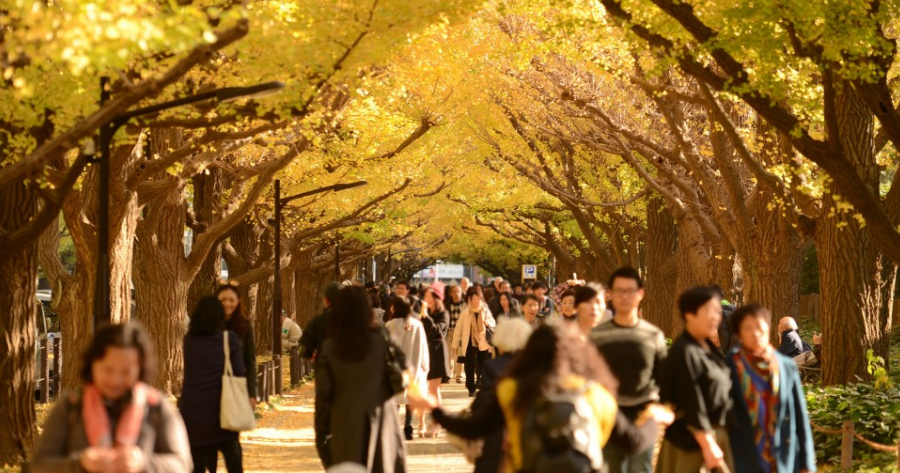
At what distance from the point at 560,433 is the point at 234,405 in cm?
470

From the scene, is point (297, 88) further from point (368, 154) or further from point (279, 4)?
point (368, 154)

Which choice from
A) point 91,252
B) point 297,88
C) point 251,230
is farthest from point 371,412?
point 251,230

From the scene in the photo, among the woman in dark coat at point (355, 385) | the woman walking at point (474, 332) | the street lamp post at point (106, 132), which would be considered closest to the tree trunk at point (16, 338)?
the street lamp post at point (106, 132)

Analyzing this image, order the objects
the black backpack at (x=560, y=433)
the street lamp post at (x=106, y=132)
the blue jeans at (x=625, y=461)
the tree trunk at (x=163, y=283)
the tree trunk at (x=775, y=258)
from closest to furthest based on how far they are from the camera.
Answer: the black backpack at (x=560, y=433) → the blue jeans at (x=625, y=461) → the street lamp post at (x=106, y=132) → the tree trunk at (x=775, y=258) → the tree trunk at (x=163, y=283)

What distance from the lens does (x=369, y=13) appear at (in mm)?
12836

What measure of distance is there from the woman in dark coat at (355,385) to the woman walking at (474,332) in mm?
10309

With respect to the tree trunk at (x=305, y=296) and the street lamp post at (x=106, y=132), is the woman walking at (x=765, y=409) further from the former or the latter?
the tree trunk at (x=305, y=296)

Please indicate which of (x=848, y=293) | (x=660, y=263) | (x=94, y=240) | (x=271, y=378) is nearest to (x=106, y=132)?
(x=94, y=240)

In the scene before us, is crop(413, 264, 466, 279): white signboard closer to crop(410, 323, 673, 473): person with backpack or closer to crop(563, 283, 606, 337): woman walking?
crop(563, 283, 606, 337): woman walking

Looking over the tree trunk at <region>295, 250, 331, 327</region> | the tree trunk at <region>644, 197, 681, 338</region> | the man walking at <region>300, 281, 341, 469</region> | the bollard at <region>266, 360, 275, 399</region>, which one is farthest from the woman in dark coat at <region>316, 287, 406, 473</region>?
the tree trunk at <region>295, 250, 331, 327</region>

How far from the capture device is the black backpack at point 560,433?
5410mm

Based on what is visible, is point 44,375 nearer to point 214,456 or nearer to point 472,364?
point 472,364

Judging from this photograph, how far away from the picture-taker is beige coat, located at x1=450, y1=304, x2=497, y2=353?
19.4 meters

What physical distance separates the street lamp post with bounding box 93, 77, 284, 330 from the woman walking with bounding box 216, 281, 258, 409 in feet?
5.53
